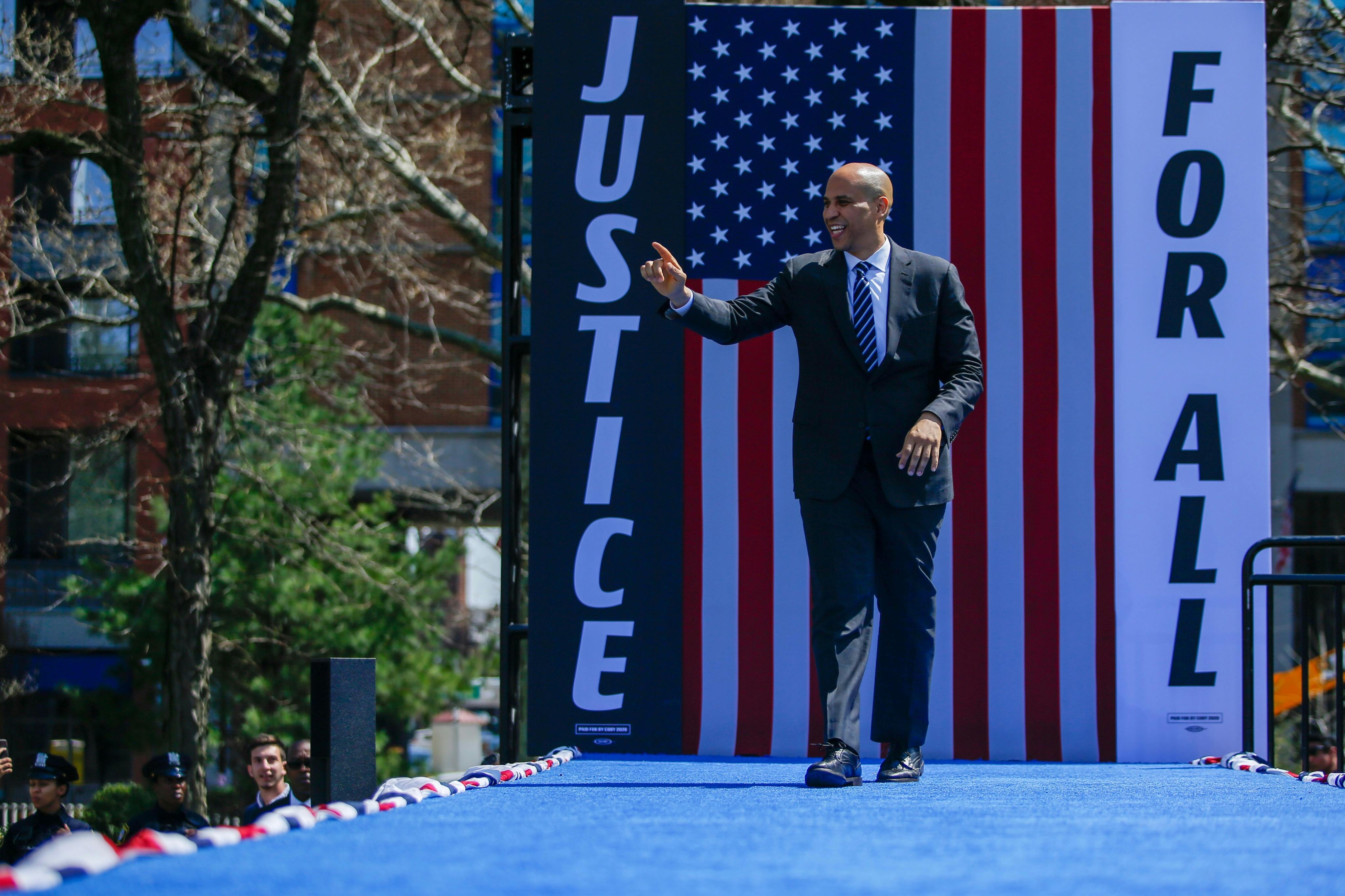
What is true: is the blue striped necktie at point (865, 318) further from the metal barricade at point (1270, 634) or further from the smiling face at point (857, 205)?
the metal barricade at point (1270, 634)

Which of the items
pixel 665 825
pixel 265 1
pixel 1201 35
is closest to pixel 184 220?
pixel 265 1

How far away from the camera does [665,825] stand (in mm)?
2648

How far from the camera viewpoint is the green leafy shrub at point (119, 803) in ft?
44.0

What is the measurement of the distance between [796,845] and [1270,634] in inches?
141

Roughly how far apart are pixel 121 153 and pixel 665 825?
299 inches

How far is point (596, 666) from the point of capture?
5.18 m

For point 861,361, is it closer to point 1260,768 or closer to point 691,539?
point 691,539

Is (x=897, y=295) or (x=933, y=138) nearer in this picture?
(x=897, y=295)

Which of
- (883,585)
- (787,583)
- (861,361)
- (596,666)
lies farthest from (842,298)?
(596,666)

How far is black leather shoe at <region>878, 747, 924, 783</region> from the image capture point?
3738 mm

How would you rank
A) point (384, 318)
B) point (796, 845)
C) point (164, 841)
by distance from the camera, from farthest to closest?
point (384, 318) < point (796, 845) < point (164, 841)

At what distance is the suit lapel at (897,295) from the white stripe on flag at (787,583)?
1372mm

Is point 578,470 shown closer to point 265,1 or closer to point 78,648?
point 265,1

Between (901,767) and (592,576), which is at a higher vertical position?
(592,576)
